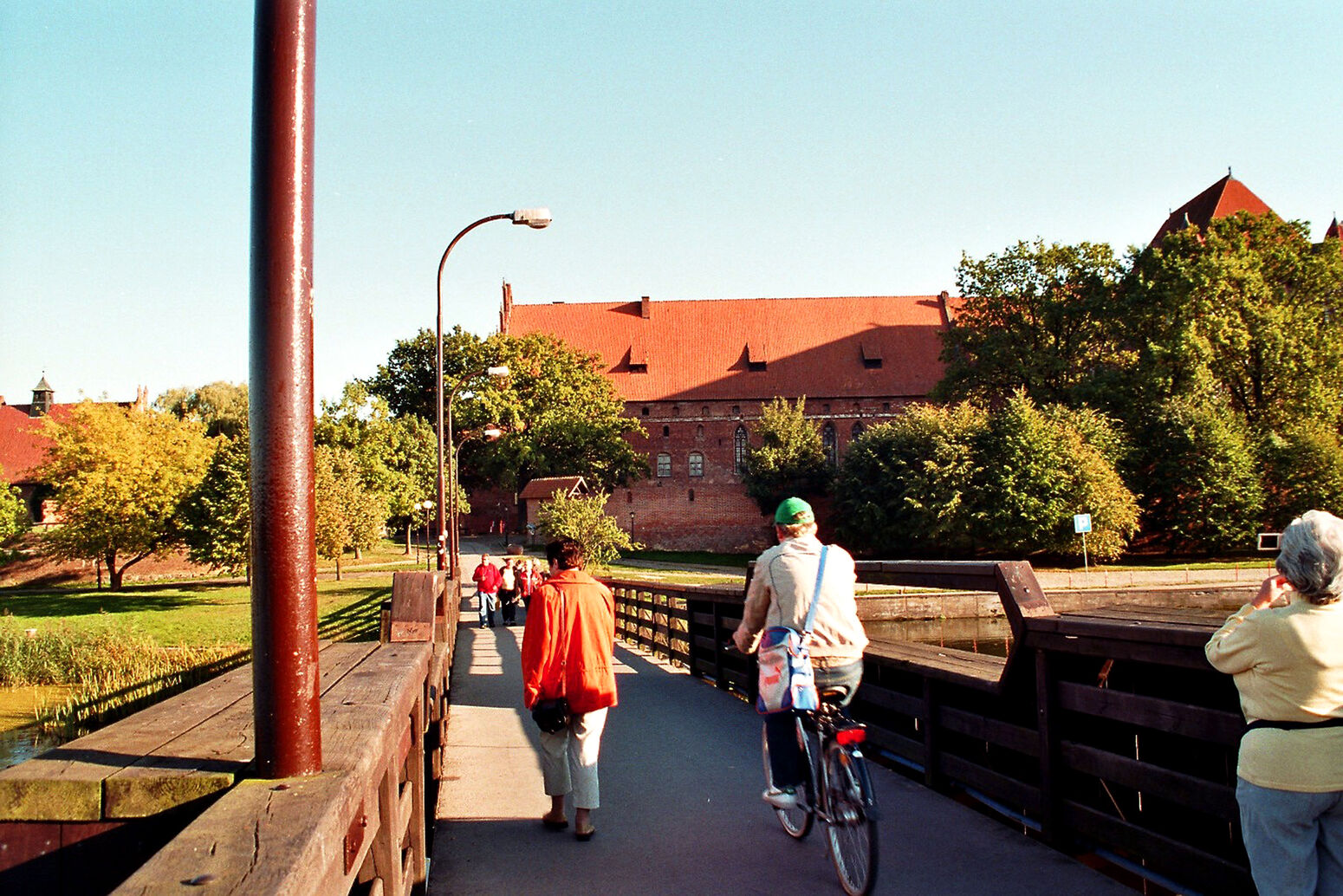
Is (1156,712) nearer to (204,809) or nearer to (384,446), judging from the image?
(204,809)

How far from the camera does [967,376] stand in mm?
55406

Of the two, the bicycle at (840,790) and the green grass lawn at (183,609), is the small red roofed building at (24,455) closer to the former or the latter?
the green grass lawn at (183,609)

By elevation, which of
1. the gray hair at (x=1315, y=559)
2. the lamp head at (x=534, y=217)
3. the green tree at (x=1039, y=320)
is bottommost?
the gray hair at (x=1315, y=559)

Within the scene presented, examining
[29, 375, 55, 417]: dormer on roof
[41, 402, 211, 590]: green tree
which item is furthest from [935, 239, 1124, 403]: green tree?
[29, 375, 55, 417]: dormer on roof

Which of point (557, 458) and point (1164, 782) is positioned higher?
point (557, 458)

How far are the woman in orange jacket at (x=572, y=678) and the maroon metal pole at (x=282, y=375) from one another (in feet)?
9.55

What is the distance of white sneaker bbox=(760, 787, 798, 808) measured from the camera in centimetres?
547

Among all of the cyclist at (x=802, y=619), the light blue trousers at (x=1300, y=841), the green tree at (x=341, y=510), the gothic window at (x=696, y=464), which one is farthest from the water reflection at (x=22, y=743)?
the gothic window at (x=696, y=464)

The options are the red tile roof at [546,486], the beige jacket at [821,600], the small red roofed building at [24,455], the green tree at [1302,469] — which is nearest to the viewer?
the beige jacket at [821,600]

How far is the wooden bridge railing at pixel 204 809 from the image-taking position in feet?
6.97

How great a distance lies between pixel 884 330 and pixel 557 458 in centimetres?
2704

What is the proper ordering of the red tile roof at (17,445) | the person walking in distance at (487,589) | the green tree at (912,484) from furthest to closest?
the red tile roof at (17,445) → the green tree at (912,484) → the person walking in distance at (487,589)

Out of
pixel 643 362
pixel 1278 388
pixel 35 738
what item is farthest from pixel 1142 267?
pixel 35 738

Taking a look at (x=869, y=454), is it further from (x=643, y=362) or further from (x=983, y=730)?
(x=983, y=730)
